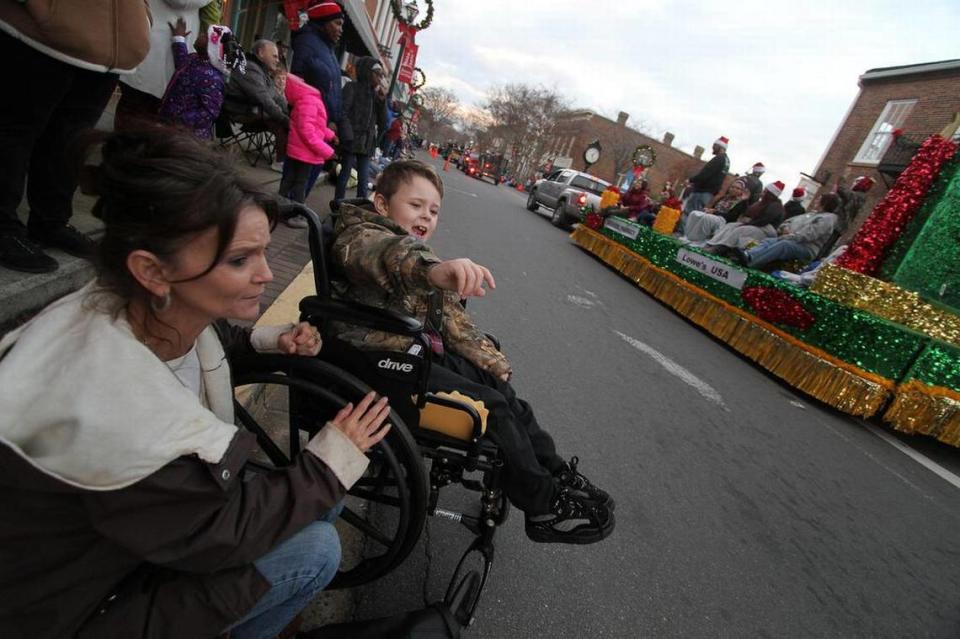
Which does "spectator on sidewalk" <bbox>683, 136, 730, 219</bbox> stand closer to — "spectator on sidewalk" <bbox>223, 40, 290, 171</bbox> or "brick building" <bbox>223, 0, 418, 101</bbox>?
"brick building" <bbox>223, 0, 418, 101</bbox>

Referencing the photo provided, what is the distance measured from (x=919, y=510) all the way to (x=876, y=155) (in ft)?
71.4

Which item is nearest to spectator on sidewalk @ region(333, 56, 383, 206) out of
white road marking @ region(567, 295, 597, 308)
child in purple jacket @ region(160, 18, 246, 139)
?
child in purple jacket @ region(160, 18, 246, 139)

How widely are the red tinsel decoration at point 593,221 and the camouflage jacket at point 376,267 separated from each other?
Result: 10113mm

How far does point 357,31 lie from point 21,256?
13.8 metres

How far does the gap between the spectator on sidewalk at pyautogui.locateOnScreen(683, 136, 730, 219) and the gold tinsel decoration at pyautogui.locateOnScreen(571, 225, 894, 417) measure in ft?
11.1

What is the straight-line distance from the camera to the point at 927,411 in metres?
5.07

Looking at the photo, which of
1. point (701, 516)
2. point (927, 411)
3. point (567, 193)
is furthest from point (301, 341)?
point (567, 193)

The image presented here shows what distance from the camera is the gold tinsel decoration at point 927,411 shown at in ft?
16.5

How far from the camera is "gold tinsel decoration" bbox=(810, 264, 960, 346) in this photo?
18.0 feet

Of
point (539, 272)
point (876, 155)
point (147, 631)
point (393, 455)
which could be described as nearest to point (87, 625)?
point (147, 631)

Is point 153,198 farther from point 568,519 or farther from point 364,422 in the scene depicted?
point 568,519

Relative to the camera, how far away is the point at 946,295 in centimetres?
632

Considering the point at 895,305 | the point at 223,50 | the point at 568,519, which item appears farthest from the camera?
the point at 895,305

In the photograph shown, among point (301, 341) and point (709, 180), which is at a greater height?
point (709, 180)
